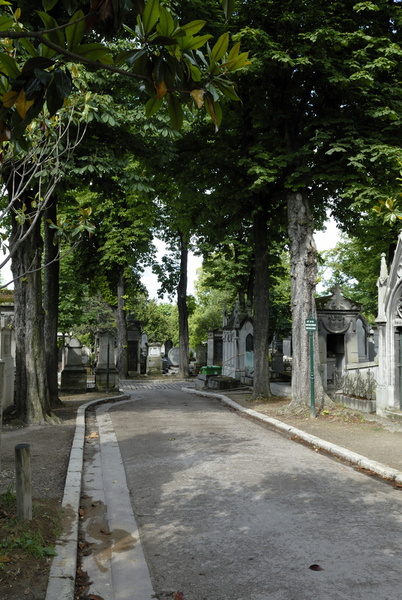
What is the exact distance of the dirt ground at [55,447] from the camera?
4020 mm

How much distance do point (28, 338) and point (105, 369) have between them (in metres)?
11.2

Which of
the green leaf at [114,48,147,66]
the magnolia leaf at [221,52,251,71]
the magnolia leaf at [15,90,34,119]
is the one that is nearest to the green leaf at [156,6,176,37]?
the green leaf at [114,48,147,66]

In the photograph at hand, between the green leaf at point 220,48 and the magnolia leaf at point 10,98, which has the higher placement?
the green leaf at point 220,48

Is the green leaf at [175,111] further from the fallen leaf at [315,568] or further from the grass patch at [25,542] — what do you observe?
the fallen leaf at [315,568]

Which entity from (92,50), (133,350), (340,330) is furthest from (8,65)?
(133,350)

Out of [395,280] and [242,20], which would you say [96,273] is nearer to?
[242,20]

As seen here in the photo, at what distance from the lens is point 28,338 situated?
12391mm

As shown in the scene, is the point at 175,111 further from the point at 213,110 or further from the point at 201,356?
the point at 201,356

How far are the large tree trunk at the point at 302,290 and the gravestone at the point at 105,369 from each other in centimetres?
1008

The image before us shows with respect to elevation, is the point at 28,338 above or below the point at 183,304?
below

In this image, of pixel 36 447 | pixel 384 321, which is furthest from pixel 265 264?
pixel 36 447

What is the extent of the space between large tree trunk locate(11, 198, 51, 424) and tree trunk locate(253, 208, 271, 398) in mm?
7753

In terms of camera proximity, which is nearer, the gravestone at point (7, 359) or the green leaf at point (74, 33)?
the green leaf at point (74, 33)

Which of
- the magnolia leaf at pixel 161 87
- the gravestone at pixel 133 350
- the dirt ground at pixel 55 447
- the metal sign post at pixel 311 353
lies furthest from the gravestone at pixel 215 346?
the magnolia leaf at pixel 161 87
